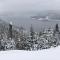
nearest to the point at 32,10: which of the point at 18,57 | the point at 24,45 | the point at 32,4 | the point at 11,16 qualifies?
the point at 32,4

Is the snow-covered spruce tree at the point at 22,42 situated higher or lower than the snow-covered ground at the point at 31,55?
→ higher

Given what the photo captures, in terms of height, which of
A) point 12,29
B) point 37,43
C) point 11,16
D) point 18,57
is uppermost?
point 11,16

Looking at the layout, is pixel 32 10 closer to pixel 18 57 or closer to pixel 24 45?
pixel 24 45

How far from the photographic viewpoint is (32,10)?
327 cm

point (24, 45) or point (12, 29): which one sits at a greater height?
point (12, 29)

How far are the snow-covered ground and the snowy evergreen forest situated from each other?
8cm

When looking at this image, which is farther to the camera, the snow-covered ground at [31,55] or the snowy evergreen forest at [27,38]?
the snowy evergreen forest at [27,38]

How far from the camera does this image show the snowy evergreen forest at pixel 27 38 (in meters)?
3.26

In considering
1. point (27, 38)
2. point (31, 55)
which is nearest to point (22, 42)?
point (27, 38)

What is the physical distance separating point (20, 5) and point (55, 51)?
3.12ft

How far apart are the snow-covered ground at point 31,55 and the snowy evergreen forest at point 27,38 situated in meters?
0.08

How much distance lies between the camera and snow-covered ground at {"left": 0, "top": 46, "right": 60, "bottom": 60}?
3.15 metres

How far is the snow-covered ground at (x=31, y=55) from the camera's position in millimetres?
3150

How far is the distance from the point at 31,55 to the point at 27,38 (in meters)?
0.30
